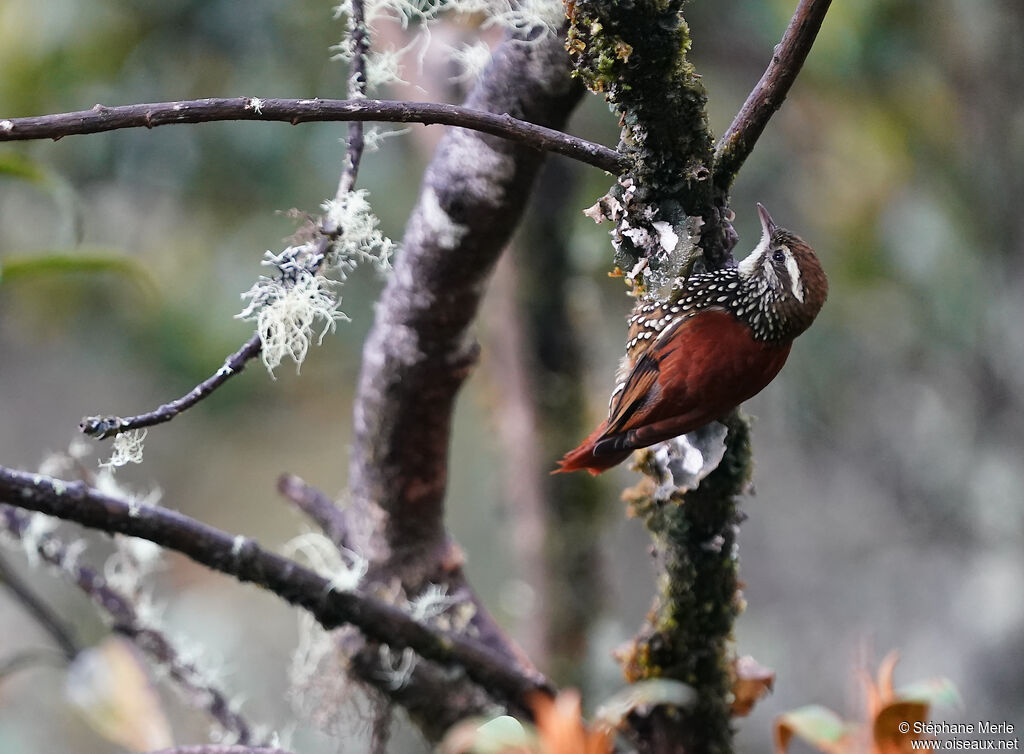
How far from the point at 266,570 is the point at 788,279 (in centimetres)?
59

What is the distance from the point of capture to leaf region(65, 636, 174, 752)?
1.14m

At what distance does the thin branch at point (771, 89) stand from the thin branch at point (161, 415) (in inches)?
16.6

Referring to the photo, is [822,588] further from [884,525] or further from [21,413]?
[21,413]

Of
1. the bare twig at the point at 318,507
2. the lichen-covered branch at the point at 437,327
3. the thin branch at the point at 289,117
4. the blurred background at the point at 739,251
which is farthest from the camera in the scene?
the blurred background at the point at 739,251

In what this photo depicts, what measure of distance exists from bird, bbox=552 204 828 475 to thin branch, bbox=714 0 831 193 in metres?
0.09

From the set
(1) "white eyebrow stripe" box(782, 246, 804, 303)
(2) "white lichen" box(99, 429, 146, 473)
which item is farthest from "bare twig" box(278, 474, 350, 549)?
(1) "white eyebrow stripe" box(782, 246, 804, 303)

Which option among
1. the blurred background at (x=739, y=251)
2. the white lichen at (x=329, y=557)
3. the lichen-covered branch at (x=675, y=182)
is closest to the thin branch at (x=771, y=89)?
the lichen-covered branch at (x=675, y=182)

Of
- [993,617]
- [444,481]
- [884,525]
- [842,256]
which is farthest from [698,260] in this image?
[884,525]

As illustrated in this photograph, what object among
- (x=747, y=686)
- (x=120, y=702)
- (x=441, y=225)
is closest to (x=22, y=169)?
(x=441, y=225)

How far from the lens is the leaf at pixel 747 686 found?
39.4 inches

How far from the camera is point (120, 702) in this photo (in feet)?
3.76

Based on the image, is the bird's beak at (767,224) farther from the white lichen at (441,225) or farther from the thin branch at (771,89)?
the white lichen at (441,225)

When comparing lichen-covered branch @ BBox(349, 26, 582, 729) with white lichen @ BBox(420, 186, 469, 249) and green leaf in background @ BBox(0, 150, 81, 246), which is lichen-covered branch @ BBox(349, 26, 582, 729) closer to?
white lichen @ BBox(420, 186, 469, 249)

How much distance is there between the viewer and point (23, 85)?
7.95ft
